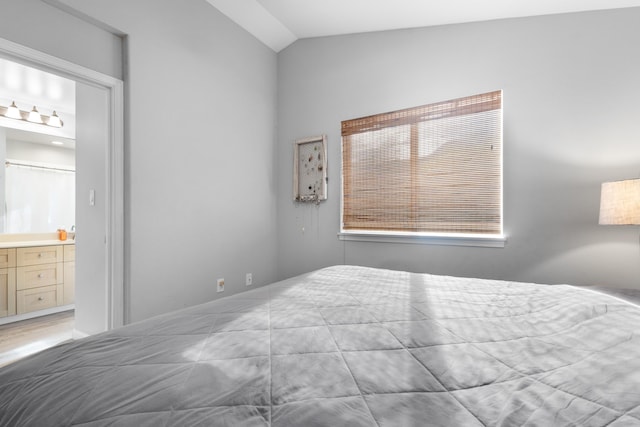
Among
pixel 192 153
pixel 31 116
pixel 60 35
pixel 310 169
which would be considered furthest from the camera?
pixel 31 116

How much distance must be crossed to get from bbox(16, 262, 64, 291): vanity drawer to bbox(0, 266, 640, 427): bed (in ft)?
11.4

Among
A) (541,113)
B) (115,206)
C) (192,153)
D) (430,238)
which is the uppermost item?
(541,113)

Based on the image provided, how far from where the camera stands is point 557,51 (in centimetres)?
226

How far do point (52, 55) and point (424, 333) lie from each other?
8.00 ft

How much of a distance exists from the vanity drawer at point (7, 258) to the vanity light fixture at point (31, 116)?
151 centimetres

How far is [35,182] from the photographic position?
3.93m

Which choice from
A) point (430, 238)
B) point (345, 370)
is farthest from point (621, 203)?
point (345, 370)

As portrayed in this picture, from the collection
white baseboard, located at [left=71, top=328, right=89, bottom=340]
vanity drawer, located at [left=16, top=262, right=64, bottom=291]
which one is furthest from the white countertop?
white baseboard, located at [left=71, top=328, right=89, bottom=340]

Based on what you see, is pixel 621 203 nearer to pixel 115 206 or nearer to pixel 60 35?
pixel 115 206

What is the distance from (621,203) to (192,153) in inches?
114

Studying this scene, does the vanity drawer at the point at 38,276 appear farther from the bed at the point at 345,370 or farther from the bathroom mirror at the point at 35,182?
the bed at the point at 345,370

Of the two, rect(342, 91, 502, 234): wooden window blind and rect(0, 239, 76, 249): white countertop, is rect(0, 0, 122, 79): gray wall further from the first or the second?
rect(0, 239, 76, 249): white countertop

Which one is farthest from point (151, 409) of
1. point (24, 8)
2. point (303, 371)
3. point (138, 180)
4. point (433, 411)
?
point (24, 8)

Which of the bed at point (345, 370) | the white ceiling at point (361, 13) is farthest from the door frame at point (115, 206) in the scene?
the bed at point (345, 370)
